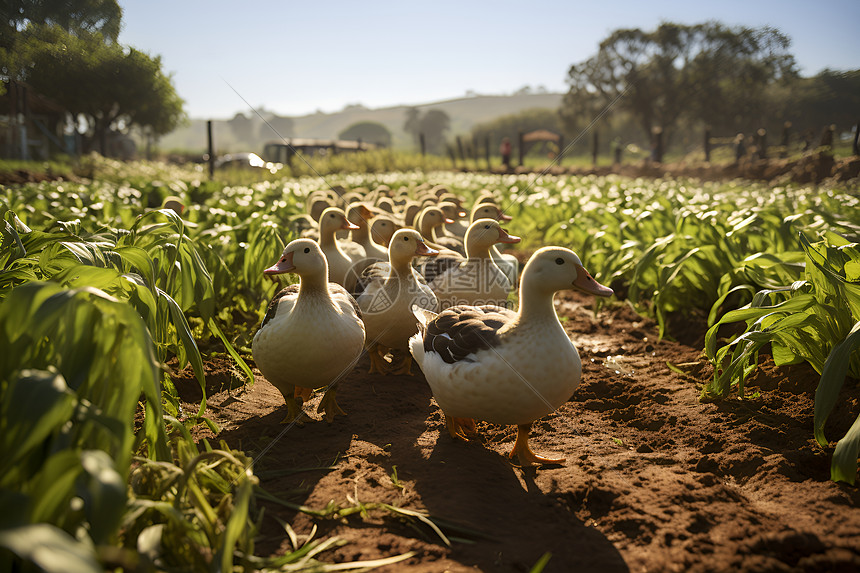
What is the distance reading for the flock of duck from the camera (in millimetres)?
3029

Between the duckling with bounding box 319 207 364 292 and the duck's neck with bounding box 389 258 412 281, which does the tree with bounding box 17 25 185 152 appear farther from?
the duck's neck with bounding box 389 258 412 281

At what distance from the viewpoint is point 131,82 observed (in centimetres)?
517

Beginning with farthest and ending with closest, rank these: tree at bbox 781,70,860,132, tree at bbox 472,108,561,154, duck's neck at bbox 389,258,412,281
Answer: tree at bbox 472,108,561,154, tree at bbox 781,70,860,132, duck's neck at bbox 389,258,412,281

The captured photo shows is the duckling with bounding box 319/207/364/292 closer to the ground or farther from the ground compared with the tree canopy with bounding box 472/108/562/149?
closer to the ground

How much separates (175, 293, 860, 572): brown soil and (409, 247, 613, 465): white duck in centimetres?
34

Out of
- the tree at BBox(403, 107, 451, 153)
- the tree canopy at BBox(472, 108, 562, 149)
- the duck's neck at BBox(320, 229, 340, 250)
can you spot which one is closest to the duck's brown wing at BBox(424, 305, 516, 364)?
the duck's neck at BBox(320, 229, 340, 250)

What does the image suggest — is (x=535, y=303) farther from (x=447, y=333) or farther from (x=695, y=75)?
(x=695, y=75)

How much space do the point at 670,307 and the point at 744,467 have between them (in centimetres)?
284

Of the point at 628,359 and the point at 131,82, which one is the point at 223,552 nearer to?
the point at 628,359

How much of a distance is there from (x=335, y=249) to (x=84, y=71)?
2692mm

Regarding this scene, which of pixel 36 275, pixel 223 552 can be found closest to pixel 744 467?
pixel 223 552

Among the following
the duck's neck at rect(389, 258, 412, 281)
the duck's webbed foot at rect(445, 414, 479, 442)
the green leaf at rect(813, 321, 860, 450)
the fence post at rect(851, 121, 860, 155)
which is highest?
the fence post at rect(851, 121, 860, 155)

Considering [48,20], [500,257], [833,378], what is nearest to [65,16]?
[48,20]

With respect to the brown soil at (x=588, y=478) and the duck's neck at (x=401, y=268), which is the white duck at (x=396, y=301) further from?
the brown soil at (x=588, y=478)
